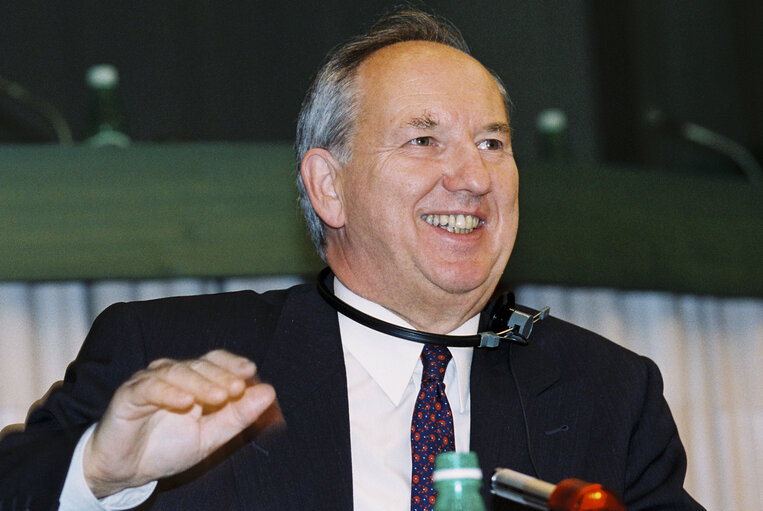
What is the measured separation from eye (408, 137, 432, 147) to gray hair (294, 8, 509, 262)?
154mm

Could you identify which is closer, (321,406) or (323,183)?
(321,406)

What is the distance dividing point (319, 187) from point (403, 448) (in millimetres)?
621

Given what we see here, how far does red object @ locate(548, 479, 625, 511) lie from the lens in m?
0.96

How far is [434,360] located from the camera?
190cm

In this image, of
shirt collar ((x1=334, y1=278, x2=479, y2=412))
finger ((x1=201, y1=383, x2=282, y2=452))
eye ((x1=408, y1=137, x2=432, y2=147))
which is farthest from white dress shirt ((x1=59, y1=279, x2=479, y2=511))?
finger ((x1=201, y1=383, x2=282, y2=452))

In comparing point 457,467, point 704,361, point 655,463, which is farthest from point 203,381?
point 704,361

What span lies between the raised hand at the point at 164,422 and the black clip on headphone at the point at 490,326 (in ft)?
1.97

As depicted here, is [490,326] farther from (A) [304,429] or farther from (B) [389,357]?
(A) [304,429]

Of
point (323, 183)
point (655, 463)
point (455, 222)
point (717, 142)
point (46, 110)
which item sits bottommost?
point (655, 463)

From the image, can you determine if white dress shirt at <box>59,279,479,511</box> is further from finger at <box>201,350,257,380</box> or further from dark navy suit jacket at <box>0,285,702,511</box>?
finger at <box>201,350,257,380</box>

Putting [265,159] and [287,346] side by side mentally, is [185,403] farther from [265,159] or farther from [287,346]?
[265,159]

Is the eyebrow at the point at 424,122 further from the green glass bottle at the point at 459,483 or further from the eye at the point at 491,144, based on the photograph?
the green glass bottle at the point at 459,483

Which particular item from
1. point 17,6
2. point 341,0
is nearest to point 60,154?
point 17,6

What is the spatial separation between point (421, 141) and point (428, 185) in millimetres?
105
